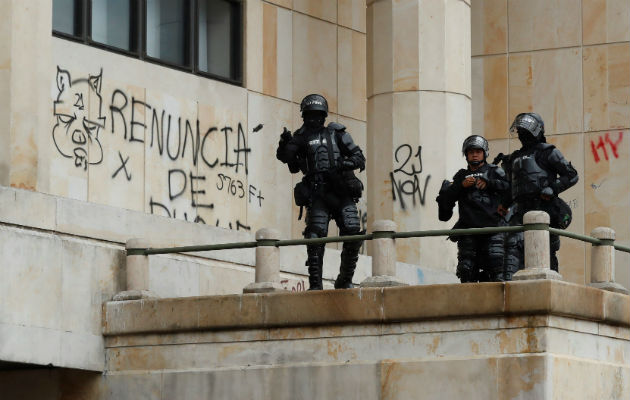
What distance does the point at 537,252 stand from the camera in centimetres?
1794

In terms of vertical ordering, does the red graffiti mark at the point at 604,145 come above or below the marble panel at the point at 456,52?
below

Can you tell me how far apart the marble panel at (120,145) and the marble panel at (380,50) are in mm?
3533

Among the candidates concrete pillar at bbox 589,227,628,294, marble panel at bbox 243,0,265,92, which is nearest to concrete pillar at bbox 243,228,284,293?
concrete pillar at bbox 589,227,628,294

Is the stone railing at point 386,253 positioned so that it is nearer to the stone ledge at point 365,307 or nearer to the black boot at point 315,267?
the stone ledge at point 365,307

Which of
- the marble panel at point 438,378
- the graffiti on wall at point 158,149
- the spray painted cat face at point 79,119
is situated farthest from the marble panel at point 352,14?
the marble panel at point 438,378

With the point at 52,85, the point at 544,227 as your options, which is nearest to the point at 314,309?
the point at 544,227

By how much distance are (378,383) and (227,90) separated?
24.8 ft

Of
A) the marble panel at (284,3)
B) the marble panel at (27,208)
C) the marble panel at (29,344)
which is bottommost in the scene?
the marble panel at (29,344)

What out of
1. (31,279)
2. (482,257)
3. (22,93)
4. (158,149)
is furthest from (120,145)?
(482,257)

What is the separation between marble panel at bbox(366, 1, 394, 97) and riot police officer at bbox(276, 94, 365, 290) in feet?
17.5

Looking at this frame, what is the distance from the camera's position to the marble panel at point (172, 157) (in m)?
23.4

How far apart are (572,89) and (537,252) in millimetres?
11179

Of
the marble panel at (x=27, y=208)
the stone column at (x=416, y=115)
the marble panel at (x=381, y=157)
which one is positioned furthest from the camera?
the marble panel at (x=381, y=157)

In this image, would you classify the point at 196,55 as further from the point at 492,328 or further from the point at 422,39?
the point at 492,328
